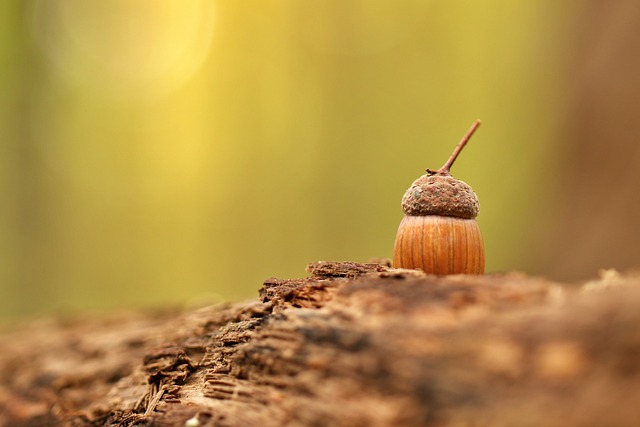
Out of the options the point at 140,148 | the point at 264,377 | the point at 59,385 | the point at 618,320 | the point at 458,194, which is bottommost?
the point at 59,385

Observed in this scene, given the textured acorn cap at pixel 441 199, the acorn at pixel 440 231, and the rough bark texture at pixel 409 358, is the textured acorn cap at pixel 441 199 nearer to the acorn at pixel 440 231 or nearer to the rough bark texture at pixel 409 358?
the acorn at pixel 440 231

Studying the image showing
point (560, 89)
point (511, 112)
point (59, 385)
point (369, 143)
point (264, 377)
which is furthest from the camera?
point (369, 143)

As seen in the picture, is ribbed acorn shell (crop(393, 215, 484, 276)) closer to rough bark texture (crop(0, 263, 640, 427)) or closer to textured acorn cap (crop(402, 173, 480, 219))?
textured acorn cap (crop(402, 173, 480, 219))

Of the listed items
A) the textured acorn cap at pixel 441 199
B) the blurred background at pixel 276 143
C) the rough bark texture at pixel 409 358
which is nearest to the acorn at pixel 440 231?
the textured acorn cap at pixel 441 199

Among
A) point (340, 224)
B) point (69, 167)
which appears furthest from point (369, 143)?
point (69, 167)

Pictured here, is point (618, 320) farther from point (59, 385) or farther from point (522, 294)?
point (59, 385)

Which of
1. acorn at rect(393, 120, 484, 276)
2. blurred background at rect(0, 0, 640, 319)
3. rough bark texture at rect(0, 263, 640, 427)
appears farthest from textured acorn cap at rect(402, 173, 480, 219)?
blurred background at rect(0, 0, 640, 319)

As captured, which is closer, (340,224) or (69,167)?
(340,224)
